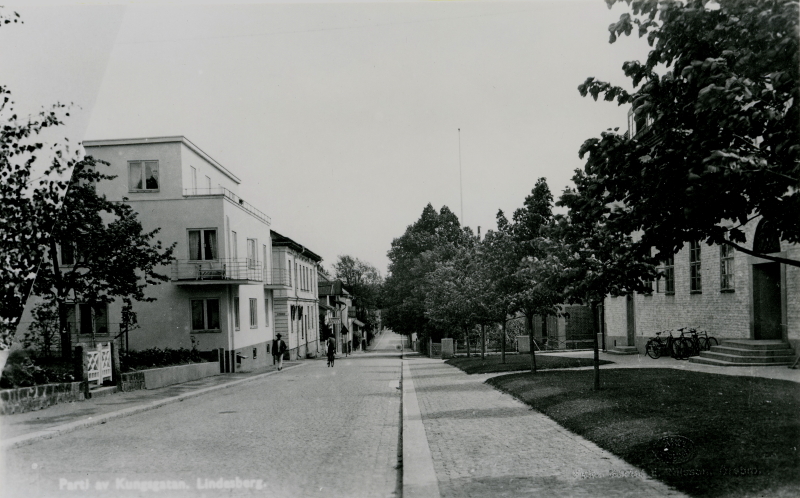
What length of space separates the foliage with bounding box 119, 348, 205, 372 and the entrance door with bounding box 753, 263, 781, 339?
56.5 feet

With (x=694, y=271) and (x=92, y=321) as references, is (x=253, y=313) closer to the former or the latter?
(x=92, y=321)

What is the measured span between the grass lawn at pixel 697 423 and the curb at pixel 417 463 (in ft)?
6.83

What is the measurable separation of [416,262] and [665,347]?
129ft

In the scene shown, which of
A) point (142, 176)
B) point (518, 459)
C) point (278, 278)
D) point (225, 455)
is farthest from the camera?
point (278, 278)

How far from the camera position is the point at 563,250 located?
40.9ft

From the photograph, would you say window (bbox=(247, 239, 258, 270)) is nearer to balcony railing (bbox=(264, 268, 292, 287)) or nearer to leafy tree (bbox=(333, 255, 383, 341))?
balcony railing (bbox=(264, 268, 292, 287))

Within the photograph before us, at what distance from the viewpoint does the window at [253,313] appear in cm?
3325

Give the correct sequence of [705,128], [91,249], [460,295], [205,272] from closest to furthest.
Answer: [705,128], [91,249], [205,272], [460,295]

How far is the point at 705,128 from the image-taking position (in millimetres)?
5469

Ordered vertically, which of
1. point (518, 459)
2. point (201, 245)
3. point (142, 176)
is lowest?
point (518, 459)

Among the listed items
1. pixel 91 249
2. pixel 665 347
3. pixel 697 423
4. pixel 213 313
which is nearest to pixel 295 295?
pixel 213 313

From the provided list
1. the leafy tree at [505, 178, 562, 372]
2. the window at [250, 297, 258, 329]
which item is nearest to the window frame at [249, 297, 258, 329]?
the window at [250, 297, 258, 329]

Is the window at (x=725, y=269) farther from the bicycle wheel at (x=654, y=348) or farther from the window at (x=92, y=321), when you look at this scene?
the window at (x=92, y=321)

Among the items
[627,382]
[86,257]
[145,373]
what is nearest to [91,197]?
[86,257]
